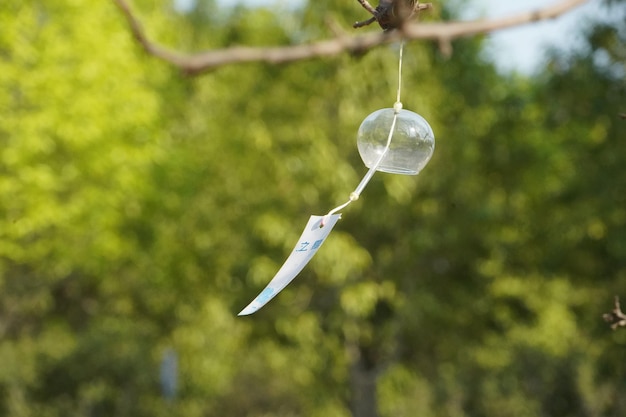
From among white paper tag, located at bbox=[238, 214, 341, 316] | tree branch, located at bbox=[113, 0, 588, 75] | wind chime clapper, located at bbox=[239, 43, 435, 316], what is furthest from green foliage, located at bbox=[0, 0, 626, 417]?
tree branch, located at bbox=[113, 0, 588, 75]

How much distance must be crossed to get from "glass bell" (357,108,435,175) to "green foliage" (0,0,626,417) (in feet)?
42.0

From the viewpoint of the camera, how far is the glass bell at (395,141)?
9.09ft

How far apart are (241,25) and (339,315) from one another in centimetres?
1086

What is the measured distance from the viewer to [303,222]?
669 inches

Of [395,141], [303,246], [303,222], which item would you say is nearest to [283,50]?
[303,246]

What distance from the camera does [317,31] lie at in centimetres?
1706

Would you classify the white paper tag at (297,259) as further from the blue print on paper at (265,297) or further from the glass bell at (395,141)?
the glass bell at (395,141)

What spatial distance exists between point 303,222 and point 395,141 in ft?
46.7

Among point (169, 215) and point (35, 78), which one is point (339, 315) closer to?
point (169, 215)

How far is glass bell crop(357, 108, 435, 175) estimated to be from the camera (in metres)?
2.77

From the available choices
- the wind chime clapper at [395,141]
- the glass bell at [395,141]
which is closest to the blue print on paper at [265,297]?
the wind chime clapper at [395,141]

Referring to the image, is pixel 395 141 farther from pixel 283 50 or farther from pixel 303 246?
pixel 283 50

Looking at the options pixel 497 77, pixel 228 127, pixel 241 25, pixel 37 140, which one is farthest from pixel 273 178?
pixel 241 25

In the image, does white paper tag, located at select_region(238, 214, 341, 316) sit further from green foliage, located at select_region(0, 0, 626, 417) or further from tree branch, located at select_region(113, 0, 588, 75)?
green foliage, located at select_region(0, 0, 626, 417)
